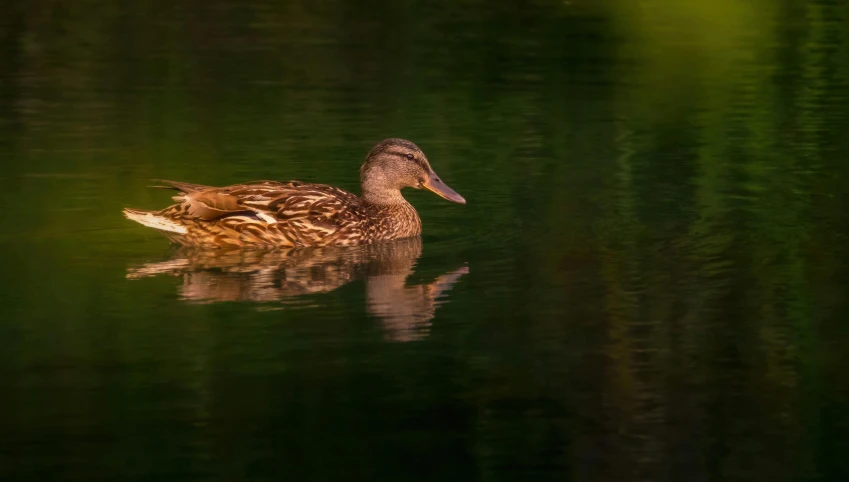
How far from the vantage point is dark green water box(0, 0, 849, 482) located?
25.8 feet

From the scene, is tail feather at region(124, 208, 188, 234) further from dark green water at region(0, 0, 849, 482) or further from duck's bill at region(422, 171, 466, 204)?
duck's bill at region(422, 171, 466, 204)

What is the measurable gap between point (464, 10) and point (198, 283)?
14414mm

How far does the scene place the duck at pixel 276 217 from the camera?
12.2 m

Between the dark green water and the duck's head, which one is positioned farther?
the duck's head

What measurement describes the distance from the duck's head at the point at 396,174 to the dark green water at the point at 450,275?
374 millimetres

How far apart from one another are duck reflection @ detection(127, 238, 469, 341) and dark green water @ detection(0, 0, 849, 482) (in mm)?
38

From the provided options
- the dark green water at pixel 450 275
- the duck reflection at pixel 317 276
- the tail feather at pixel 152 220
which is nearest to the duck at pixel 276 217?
the tail feather at pixel 152 220

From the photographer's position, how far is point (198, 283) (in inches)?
426

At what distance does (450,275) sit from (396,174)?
2.11 m

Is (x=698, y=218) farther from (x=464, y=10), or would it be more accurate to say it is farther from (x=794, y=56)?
(x=464, y=10)

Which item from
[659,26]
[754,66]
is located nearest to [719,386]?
[754,66]

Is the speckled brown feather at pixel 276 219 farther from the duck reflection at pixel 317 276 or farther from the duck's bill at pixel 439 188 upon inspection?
the duck's bill at pixel 439 188

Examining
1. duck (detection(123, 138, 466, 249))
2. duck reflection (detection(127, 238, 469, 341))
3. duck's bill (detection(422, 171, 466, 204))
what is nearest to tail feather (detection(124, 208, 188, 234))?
duck (detection(123, 138, 466, 249))

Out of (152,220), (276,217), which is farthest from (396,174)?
(152,220)
